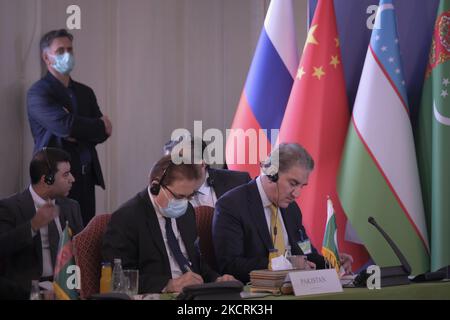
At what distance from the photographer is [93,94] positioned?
540cm

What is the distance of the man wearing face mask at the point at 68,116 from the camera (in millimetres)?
5008

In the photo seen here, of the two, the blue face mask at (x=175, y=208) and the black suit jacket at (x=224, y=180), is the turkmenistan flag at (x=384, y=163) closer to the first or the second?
the black suit jacket at (x=224, y=180)

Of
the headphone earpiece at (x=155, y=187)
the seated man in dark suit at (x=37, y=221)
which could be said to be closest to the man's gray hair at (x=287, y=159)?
the headphone earpiece at (x=155, y=187)

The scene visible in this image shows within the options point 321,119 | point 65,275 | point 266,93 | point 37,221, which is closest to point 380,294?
point 65,275

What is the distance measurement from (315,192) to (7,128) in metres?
2.06

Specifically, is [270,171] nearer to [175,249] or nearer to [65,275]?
[175,249]

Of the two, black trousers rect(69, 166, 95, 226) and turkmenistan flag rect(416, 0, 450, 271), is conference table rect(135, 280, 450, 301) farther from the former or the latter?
black trousers rect(69, 166, 95, 226)

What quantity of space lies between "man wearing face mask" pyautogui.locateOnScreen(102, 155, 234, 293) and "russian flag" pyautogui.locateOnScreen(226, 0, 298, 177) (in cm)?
207

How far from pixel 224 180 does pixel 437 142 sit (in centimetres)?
138

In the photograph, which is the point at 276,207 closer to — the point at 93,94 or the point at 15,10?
the point at 93,94

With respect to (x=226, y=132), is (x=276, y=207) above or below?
below
